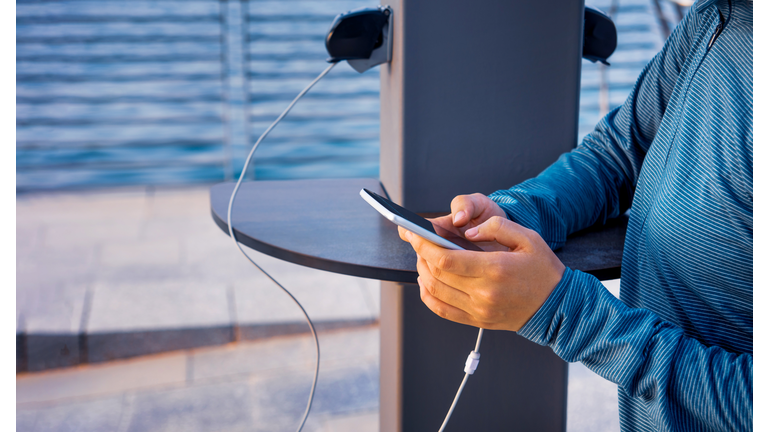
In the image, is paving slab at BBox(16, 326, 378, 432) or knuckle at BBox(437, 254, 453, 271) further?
paving slab at BBox(16, 326, 378, 432)

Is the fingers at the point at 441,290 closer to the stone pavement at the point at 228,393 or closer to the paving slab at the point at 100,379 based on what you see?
the stone pavement at the point at 228,393

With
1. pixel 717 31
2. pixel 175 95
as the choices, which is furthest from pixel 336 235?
pixel 175 95

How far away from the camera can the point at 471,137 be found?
88 cm

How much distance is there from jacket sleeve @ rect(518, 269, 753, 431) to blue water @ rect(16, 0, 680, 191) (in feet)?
10.1

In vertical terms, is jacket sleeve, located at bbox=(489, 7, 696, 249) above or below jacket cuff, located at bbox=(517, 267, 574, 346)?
above

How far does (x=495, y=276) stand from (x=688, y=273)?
23 cm

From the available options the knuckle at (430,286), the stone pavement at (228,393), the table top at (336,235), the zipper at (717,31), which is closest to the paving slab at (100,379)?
the stone pavement at (228,393)

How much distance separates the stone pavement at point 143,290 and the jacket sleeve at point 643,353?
5.40ft

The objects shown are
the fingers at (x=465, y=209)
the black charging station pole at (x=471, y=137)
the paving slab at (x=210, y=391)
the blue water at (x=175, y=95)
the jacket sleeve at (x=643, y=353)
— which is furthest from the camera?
the blue water at (x=175, y=95)

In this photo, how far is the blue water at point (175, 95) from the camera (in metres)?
3.29

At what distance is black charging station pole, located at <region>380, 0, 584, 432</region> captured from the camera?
83 centimetres

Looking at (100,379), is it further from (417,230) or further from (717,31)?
(717,31)

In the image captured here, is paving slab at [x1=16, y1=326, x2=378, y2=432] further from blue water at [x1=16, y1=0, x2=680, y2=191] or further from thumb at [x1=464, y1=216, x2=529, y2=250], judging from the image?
blue water at [x1=16, y1=0, x2=680, y2=191]

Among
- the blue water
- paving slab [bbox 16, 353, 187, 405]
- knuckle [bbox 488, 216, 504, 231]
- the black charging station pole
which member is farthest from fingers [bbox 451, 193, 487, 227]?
the blue water
